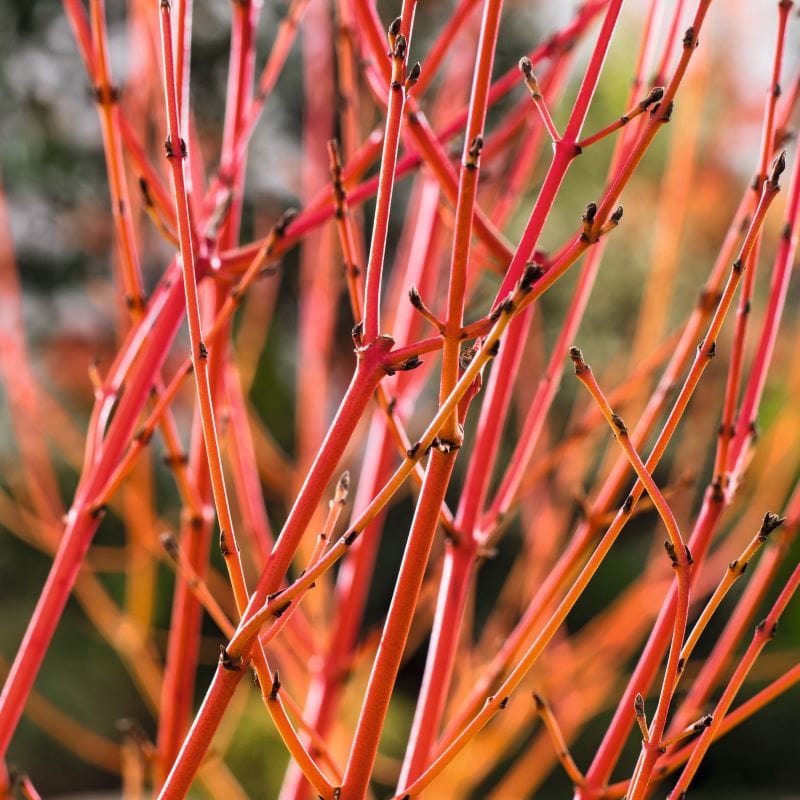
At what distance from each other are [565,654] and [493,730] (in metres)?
0.18

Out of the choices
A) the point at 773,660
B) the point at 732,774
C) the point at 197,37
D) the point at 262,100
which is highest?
the point at 197,37

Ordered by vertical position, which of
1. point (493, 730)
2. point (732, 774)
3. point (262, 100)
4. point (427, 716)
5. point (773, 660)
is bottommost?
point (732, 774)

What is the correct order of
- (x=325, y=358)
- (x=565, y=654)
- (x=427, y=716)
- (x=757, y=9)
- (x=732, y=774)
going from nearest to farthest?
(x=427, y=716), (x=325, y=358), (x=565, y=654), (x=757, y=9), (x=732, y=774)

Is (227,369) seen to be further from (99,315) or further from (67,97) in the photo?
(67,97)

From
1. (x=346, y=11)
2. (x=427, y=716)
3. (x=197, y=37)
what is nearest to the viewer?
(x=427, y=716)

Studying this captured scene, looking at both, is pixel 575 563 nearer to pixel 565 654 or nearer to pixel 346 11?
pixel 346 11

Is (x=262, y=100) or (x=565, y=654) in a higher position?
(x=262, y=100)

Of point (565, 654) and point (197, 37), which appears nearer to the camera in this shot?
point (565, 654)

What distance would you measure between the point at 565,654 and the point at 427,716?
59cm

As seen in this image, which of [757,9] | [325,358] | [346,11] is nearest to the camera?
[346,11]

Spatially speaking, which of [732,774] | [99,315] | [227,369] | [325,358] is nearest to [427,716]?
[227,369]

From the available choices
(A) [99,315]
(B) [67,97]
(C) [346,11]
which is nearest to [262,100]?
(C) [346,11]

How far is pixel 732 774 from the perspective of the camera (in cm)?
266

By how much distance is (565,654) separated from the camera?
105cm
